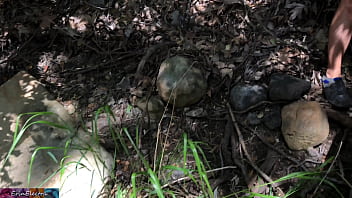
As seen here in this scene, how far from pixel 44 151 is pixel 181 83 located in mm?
1328

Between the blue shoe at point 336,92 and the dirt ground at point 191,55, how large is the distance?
7cm

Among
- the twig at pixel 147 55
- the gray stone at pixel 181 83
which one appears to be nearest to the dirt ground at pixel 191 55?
the twig at pixel 147 55

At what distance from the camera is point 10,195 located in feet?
8.15

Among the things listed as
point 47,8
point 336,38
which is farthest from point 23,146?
point 336,38

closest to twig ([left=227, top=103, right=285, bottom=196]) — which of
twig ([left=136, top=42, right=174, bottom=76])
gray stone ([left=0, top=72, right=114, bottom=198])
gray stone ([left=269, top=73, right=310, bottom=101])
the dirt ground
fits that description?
the dirt ground

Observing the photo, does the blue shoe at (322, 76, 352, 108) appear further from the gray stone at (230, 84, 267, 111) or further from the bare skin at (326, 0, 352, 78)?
the gray stone at (230, 84, 267, 111)

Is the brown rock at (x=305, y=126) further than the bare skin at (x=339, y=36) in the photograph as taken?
No

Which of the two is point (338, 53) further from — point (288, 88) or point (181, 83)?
point (181, 83)

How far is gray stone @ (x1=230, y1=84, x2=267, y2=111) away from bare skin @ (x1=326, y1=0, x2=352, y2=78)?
2.22 ft

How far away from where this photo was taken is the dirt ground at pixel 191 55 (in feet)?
9.26

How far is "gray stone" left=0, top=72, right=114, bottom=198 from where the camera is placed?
2.53 m

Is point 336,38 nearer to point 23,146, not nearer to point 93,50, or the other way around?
point 93,50

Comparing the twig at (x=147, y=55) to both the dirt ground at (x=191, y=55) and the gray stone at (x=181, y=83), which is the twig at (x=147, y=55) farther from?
the gray stone at (x=181, y=83)

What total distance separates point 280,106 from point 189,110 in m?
0.85
